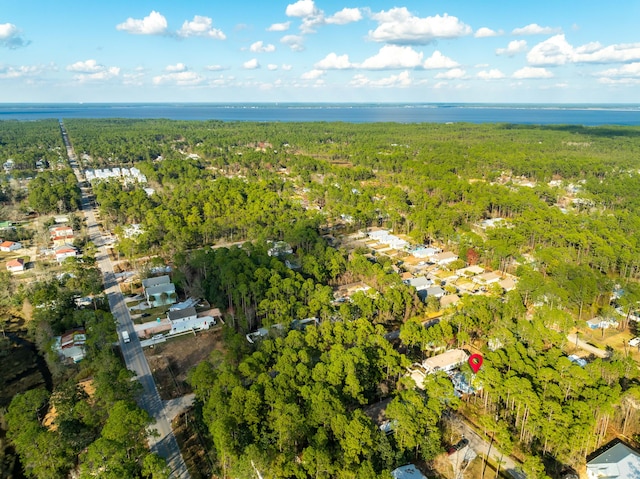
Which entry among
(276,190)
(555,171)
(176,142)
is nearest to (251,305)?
(276,190)

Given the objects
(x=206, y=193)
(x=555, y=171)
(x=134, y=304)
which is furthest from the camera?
(x=555, y=171)

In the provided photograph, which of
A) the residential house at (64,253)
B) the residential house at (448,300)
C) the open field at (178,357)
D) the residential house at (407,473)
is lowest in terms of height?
the residential house at (448,300)

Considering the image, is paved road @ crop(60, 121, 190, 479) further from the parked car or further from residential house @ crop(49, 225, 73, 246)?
the parked car

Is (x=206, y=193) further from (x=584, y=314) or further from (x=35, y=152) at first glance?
(x=35, y=152)

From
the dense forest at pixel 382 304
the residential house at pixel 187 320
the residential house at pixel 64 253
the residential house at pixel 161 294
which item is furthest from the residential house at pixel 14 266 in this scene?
the residential house at pixel 187 320

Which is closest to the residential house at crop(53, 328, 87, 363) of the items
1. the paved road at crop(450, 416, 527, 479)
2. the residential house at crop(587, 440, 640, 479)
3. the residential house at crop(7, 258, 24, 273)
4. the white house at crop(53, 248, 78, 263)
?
the white house at crop(53, 248, 78, 263)

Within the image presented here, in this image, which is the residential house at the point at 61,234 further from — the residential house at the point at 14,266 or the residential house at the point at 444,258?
the residential house at the point at 444,258

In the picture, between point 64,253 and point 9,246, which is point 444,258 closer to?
point 64,253
